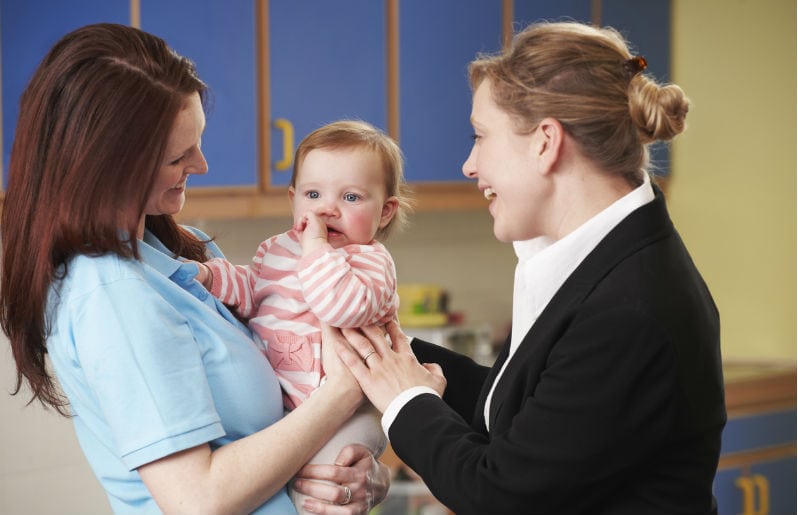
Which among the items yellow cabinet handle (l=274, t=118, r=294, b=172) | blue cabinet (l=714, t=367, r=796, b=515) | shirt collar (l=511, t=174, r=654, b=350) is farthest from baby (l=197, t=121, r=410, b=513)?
blue cabinet (l=714, t=367, r=796, b=515)

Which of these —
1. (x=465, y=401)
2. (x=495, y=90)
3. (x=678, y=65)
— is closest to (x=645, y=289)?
(x=495, y=90)

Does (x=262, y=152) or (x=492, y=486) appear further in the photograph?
(x=262, y=152)

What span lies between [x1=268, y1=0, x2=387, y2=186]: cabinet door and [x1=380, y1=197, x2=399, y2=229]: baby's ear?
137cm

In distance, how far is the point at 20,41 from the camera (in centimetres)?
258

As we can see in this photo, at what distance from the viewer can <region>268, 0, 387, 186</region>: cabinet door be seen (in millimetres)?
3047

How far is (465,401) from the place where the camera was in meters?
1.78

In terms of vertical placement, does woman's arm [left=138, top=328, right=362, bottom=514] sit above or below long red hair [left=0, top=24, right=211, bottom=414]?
below

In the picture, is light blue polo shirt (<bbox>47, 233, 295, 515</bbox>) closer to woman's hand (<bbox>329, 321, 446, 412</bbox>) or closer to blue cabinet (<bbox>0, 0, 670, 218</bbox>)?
woman's hand (<bbox>329, 321, 446, 412</bbox>)

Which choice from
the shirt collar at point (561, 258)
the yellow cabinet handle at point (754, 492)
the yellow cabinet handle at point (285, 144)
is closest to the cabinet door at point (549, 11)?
the yellow cabinet handle at point (285, 144)

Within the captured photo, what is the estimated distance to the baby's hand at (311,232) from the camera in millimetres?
1548

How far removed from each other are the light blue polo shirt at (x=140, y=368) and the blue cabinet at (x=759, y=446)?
2496 mm

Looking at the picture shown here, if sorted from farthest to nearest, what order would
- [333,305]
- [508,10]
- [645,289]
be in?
[508,10] < [333,305] < [645,289]

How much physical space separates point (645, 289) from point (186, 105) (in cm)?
67

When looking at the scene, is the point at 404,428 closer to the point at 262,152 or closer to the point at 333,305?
the point at 333,305
